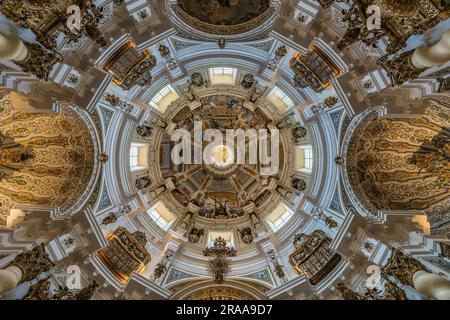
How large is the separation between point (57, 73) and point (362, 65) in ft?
46.4

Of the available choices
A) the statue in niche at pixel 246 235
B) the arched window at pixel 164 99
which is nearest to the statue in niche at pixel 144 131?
the arched window at pixel 164 99

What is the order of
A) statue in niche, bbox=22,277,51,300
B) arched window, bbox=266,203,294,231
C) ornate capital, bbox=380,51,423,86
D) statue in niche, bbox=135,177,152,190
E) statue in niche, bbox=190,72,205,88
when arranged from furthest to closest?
arched window, bbox=266,203,294,231, statue in niche, bbox=135,177,152,190, statue in niche, bbox=190,72,205,88, statue in niche, bbox=22,277,51,300, ornate capital, bbox=380,51,423,86

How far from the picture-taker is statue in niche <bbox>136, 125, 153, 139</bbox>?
22.3 metres

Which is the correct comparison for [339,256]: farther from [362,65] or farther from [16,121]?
[16,121]

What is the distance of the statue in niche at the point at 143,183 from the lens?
22.5 meters

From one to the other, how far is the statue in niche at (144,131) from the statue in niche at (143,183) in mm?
2891

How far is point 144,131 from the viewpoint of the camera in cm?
2261

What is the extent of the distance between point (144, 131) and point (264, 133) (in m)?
8.86

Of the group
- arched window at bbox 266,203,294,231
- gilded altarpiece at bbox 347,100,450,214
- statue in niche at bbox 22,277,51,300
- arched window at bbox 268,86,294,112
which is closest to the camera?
statue in niche at bbox 22,277,51,300

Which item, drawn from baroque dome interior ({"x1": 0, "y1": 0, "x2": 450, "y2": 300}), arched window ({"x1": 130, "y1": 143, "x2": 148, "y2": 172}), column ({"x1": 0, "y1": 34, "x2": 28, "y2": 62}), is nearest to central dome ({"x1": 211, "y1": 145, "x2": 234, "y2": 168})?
baroque dome interior ({"x1": 0, "y1": 0, "x2": 450, "y2": 300})

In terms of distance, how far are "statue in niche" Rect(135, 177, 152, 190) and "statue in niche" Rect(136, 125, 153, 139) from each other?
2.89 meters

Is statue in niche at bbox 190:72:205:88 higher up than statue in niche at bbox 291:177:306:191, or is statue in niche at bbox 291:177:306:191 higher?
statue in niche at bbox 190:72:205:88

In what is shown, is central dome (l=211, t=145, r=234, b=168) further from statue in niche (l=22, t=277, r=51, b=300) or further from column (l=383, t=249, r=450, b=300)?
statue in niche (l=22, t=277, r=51, b=300)
